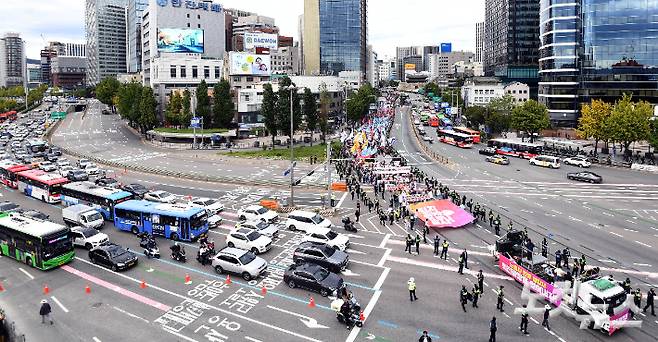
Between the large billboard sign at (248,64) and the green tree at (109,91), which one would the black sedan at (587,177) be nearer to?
the large billboard sign at (248,64)

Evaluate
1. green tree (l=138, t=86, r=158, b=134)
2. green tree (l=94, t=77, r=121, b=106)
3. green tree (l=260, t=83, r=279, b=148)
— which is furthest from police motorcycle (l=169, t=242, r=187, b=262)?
green tree (l=94, t=77, r=121, b=106)

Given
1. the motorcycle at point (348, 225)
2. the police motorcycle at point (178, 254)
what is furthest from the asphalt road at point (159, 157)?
the police motorcycle at point (178, 254)

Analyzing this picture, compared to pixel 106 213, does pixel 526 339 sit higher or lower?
lower

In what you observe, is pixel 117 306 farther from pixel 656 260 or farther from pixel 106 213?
pixel 656 260

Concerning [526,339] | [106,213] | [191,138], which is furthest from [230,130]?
[526,339]

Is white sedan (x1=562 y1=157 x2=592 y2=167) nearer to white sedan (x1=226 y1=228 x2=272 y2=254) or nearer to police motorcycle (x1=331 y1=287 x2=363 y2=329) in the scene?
white sedan (x1=226 y1=228 x2=272 y2=254)
